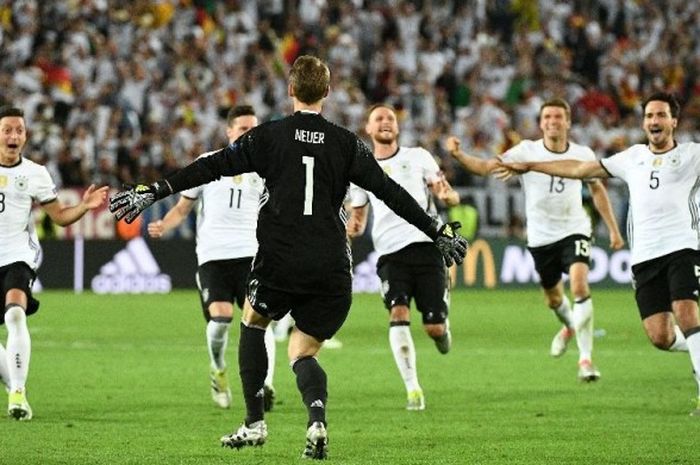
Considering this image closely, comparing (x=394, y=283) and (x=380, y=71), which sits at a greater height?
(x=380, y=71)

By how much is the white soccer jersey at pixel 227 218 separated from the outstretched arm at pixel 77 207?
1.27 meters

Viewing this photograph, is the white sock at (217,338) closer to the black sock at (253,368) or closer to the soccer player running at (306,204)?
the black sock at (253,368)

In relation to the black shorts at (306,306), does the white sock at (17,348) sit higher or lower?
lower

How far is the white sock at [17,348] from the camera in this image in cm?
1162

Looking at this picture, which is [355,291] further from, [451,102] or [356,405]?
[356,405]

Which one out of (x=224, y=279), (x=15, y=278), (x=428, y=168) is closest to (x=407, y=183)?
(x=428, y=168)

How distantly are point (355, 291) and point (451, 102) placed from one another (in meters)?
6.70

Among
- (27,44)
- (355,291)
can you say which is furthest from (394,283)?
(27,44)

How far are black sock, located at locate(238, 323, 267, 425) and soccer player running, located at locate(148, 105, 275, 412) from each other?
3.08 m

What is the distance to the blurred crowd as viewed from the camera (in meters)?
28.2

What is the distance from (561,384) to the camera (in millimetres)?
14602

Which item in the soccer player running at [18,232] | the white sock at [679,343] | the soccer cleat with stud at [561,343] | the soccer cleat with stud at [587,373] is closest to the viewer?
the soccer player running at [18,232]

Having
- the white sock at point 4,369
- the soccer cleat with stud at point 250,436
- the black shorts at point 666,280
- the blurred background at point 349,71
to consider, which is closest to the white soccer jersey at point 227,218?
the white sock at point 4,369

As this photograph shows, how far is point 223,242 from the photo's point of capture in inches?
514
